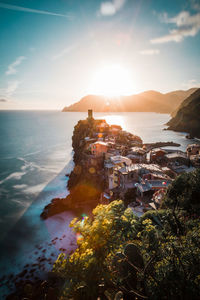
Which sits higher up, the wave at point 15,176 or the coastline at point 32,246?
the wave at point 15,176

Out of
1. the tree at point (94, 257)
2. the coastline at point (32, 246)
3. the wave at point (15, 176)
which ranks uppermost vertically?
the tree at point (94, 257)

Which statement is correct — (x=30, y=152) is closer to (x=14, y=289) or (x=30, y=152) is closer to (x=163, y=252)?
(x=14, y=289)

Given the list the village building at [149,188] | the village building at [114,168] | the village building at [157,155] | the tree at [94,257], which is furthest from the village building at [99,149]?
the tree at [94,257]

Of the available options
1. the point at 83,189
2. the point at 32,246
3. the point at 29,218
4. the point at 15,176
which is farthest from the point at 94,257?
the point at 15,176

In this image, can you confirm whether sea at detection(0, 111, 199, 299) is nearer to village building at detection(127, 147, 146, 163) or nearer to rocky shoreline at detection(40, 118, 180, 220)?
rocky shoreline at detection(40, 118, 180, 220)

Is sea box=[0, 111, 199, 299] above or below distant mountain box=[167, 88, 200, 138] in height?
below

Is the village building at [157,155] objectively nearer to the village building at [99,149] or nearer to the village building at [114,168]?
the village building at [114,168]

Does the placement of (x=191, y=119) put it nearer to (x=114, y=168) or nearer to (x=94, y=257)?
(x=114, y=168)

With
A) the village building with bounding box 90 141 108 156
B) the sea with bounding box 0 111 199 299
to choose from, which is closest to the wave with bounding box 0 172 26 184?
the sea with bounding box 0 111 199 299

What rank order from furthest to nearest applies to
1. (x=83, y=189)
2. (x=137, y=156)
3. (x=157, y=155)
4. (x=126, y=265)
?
(x=157, y=155) < (x=137, y=156) < (x=83, y=189) < (x=126, y=265)

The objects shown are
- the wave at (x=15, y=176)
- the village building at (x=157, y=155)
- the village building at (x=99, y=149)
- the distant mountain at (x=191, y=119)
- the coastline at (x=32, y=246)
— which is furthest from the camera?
the distant mountain at (x=191, y=119)

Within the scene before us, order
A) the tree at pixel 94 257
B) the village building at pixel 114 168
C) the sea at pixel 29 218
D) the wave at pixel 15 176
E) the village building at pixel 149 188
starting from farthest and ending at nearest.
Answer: the wave at pixel 15 176 → the village building at pixel 114 168 → the village building at pixel 149 188 → the sea at pixel 29 218 → the tree at pixel 94 257

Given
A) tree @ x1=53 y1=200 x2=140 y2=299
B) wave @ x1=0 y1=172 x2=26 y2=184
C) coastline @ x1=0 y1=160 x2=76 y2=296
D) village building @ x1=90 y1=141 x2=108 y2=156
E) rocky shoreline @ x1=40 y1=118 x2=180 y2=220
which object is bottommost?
coastline @ x1=0 y1=160 x2=76 y2=296
